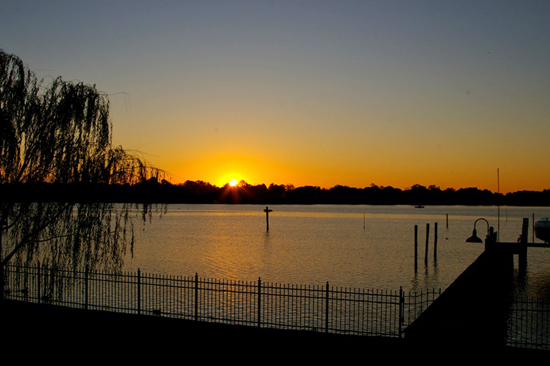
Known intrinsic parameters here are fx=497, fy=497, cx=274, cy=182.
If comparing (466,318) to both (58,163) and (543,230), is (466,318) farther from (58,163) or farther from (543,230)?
(543,230)

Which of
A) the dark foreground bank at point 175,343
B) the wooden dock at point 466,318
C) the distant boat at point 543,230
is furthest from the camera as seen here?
the distant boat at point 543,230

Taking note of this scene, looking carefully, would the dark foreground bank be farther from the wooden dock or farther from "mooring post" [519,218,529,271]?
"mooring post" [519,218,529,271]

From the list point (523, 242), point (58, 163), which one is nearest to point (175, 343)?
point (58, 163)

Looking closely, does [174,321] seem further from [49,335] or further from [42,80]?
[42,80]

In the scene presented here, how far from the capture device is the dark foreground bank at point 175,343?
15.5m

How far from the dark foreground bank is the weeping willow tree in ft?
9.83

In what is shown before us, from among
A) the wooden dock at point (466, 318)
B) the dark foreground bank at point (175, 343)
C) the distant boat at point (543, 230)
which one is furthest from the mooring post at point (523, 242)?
the dark foreground bank at point (175, 343)

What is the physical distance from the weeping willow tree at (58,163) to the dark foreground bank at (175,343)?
3.00m

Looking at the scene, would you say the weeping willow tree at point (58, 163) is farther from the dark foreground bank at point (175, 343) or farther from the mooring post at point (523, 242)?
the mooring post at point (523, 242)

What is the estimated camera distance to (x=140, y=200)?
2098 centimetres

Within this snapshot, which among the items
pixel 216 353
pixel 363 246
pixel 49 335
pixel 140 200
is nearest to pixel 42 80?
pixel 140 200

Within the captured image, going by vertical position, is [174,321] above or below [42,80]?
below

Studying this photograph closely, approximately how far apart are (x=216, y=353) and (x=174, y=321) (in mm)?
3852

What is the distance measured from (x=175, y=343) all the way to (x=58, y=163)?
28.1 feet
